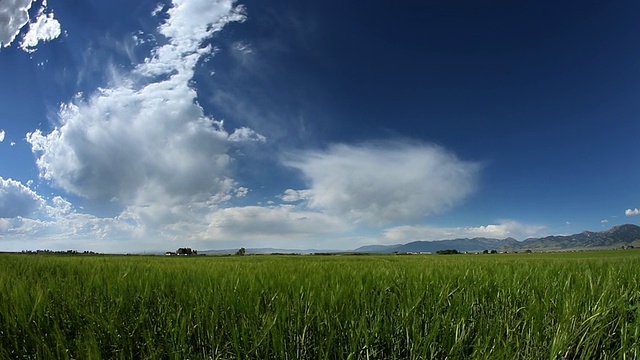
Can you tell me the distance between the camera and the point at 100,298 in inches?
109

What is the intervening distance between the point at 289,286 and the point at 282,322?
745mm

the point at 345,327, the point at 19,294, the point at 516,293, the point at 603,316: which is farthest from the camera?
the point at 516,293

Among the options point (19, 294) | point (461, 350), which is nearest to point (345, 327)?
point (461, 350)

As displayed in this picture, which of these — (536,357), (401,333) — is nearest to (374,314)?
(401,333)

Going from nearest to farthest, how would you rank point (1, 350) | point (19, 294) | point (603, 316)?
1. point (1, 350)
2. point (603, 316)
3. point (19, 294)

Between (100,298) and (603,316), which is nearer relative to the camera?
(603,316)

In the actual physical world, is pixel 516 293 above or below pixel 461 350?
above

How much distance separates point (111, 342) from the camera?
2.21 m

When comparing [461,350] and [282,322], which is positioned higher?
[282,322]

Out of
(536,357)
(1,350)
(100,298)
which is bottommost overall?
(536,357)

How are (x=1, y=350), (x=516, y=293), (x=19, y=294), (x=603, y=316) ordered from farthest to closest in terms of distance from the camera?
(x=516, y=293) < (x=19, y=294) < (x=603, y=316) < (x=1, y=350)

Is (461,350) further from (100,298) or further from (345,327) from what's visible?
(100,298)

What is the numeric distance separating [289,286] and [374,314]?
2.44 feet

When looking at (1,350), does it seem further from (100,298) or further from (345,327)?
(345,327)
